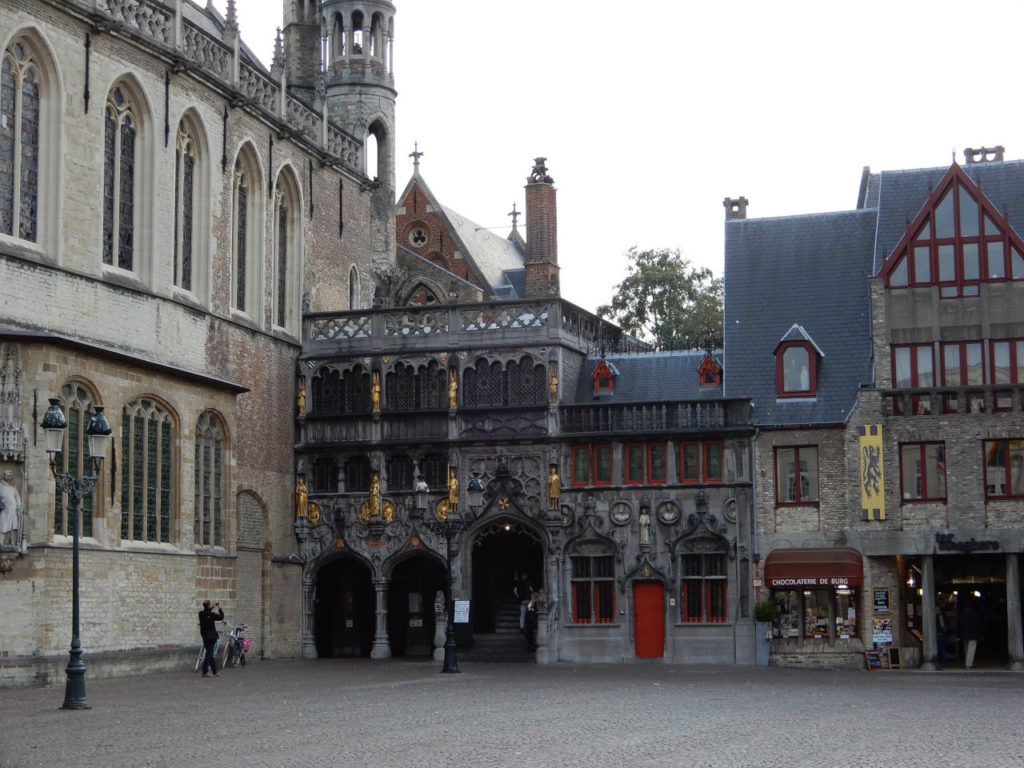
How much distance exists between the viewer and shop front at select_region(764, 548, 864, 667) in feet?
133

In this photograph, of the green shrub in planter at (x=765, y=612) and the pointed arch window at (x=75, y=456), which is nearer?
the pointed arch window at (x=75, y=456)

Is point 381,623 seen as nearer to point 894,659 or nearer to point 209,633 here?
point 209,633

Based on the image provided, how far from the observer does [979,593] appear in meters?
45.8

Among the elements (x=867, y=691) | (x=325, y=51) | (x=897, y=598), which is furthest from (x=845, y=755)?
(x=325, y=51)

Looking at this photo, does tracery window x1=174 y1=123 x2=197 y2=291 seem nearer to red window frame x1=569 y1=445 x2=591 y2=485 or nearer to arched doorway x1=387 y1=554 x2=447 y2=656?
arched doorway x1=387 y1=554 x2=447 y2=656

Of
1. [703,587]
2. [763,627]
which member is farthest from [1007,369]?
[703,587]

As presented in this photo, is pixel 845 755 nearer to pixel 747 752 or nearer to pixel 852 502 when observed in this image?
pixel 747 752

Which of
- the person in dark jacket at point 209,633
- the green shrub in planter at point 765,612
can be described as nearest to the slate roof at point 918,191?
the green shrub in planter at point 765,612

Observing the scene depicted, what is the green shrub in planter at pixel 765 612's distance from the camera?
134 ft

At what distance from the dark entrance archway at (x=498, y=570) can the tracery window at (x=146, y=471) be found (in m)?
10.5

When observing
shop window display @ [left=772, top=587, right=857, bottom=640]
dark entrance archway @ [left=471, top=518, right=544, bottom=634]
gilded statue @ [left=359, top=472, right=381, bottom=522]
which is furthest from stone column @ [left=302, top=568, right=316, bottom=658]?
shop window display @ [left=772, top=587, right=857, bottom=640]

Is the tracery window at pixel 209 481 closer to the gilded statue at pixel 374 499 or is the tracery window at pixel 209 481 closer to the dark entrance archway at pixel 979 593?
the gilded statue at pixel 374 499

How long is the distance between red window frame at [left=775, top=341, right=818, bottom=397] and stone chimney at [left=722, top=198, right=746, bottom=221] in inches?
229

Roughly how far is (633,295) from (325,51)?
18524mm
